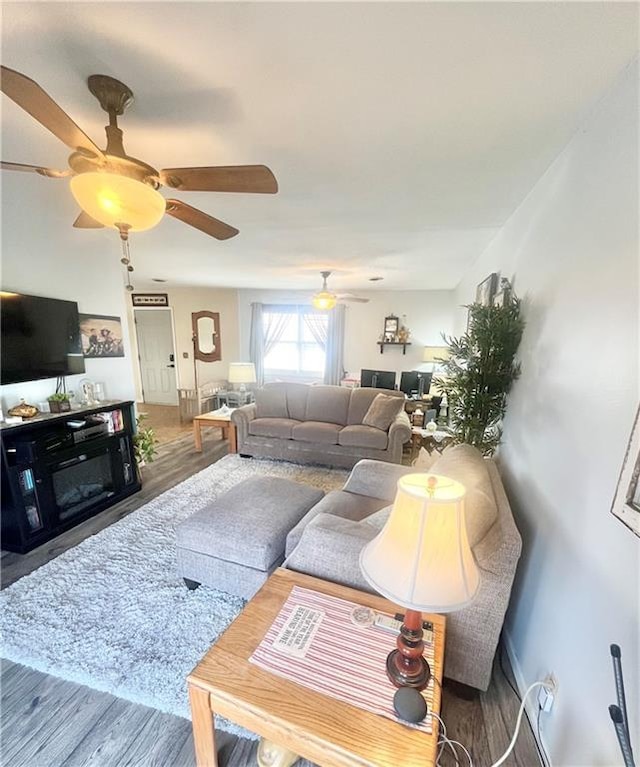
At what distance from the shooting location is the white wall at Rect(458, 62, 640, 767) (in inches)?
35.2

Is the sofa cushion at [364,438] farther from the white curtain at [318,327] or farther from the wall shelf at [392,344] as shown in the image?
the white curtain at [318,327]

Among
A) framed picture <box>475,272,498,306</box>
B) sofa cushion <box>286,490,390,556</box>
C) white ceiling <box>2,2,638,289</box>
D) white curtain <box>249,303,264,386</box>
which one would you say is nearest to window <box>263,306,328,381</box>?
white curtain <box>249,303,264,386</box>

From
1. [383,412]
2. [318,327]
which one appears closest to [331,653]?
[383,412]

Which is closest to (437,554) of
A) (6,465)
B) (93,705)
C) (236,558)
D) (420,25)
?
(236,558)

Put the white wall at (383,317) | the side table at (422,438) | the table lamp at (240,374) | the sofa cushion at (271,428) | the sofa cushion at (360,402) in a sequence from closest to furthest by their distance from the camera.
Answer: the side table at (422,438) < the sofa cushion at (271,428) < the sofa cushion at (360,402) < the table lamp at (240,374) < the white wall at (383,317)

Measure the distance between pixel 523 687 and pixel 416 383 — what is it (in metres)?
3.94

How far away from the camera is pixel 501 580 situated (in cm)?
116

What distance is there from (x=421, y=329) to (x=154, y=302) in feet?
17.2

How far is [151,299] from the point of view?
6324mm

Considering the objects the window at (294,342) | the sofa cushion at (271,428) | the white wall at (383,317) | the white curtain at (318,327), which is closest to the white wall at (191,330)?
the white wall at (383,317)

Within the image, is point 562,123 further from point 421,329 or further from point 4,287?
point 421,329

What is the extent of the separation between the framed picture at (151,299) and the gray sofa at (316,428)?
3478 millimetres

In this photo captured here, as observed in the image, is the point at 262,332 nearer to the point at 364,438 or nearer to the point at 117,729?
the point at 364,438

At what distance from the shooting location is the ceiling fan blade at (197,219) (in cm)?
157
